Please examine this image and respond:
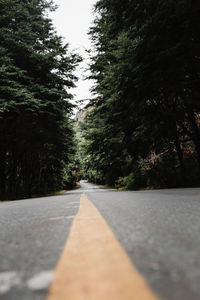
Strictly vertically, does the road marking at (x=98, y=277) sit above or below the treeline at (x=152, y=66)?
below

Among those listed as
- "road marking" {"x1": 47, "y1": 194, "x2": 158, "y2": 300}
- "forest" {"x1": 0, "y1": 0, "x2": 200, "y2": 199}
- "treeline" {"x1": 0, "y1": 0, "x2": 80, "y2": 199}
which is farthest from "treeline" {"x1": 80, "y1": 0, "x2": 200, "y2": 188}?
"road marking" {"x1": 47, "y1": 194, "x2": 158, "y2": 300}

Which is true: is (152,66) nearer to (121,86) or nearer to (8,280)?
(121,86)

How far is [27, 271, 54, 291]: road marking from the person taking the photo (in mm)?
649

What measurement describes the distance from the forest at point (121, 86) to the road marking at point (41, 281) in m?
8.02

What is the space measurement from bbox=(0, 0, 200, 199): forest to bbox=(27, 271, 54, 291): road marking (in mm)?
8016

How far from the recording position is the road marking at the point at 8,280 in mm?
664

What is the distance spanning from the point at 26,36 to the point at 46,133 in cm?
586

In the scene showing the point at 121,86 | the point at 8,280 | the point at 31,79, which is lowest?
the point at 8,280

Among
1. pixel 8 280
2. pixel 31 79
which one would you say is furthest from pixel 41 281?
pixel 31 79

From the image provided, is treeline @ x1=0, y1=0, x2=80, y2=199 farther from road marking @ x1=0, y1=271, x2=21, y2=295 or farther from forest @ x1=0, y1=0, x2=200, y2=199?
road marking @ x1=0, y1=271, x2=21, y2=295

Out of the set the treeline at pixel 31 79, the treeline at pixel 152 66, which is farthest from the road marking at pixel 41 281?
the treeline at pixel 31 79

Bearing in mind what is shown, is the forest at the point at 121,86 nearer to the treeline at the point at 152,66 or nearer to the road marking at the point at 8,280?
the treeline at the point at 152,66

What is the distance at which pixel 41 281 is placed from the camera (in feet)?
2.29

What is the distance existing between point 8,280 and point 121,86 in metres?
8.80
